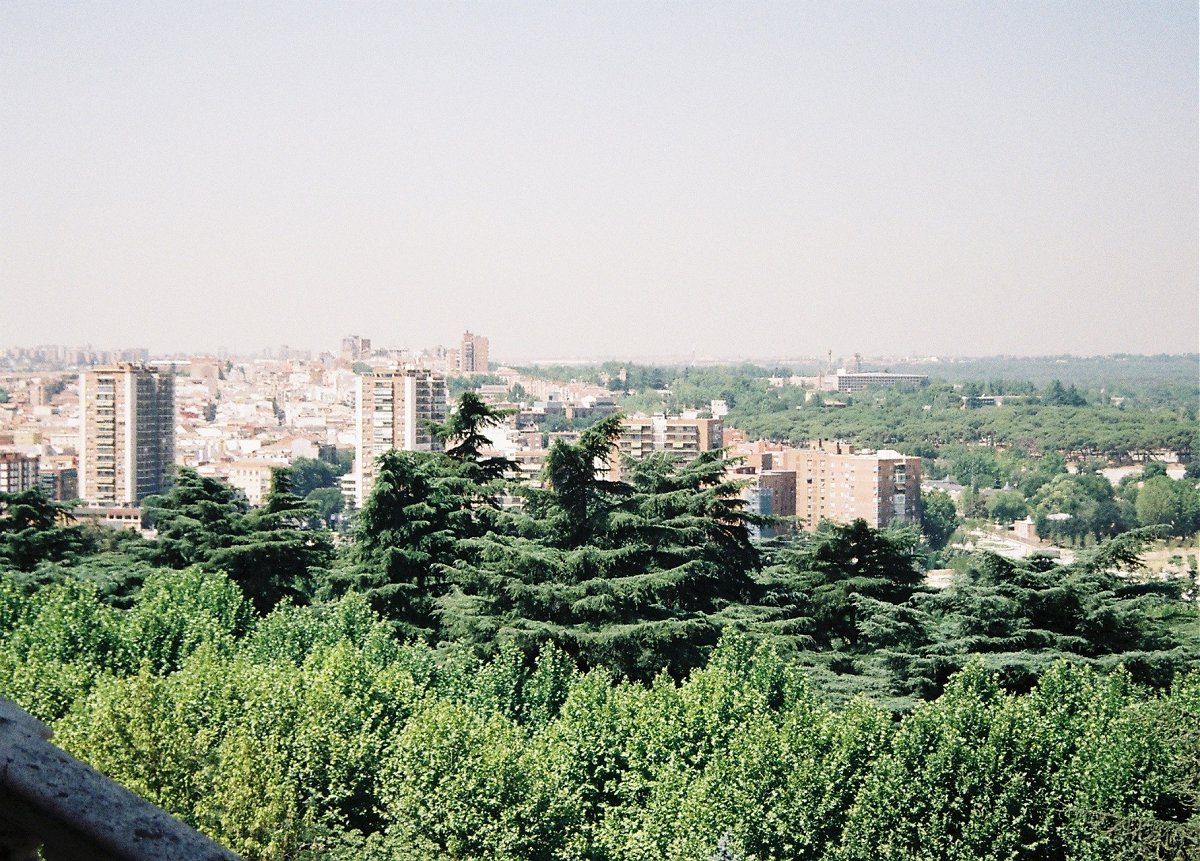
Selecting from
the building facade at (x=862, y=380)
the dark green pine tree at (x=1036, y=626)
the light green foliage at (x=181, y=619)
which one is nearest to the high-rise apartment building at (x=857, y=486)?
the dark green pine tree at (x=1036, y=626)

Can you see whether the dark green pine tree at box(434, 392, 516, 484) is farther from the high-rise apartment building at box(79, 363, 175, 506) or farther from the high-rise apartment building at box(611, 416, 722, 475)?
the high-rise apartment building at box(79, 363, 175, 506)

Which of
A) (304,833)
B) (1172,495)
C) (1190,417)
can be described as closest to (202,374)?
(1190,417)

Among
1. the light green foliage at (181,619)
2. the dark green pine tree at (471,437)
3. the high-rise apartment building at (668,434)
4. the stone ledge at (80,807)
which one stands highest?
the stone ledge at (80,807)

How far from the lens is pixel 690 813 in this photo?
348 inches

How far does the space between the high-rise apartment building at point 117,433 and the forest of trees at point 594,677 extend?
49038 millimetres

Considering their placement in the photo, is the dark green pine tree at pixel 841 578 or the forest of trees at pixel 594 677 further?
the dark green pine tree at pixel 841 578

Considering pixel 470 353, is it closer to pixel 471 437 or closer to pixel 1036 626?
pixel 471 437

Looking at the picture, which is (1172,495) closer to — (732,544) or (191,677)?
(732,544)

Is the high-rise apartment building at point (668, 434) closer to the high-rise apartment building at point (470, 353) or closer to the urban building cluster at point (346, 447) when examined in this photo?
the urban building cluster at point (346, 447)

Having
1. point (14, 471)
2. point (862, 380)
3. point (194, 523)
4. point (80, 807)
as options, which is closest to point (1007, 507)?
point (14, 471)

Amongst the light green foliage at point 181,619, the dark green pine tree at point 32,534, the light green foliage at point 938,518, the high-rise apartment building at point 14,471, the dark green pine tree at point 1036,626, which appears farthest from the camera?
the high-rise apartment building at point 14,471

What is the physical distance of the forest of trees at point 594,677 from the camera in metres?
8.90

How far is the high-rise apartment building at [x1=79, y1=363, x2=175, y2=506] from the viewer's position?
63750 millimetres

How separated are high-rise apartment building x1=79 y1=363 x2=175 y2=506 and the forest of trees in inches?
1931
